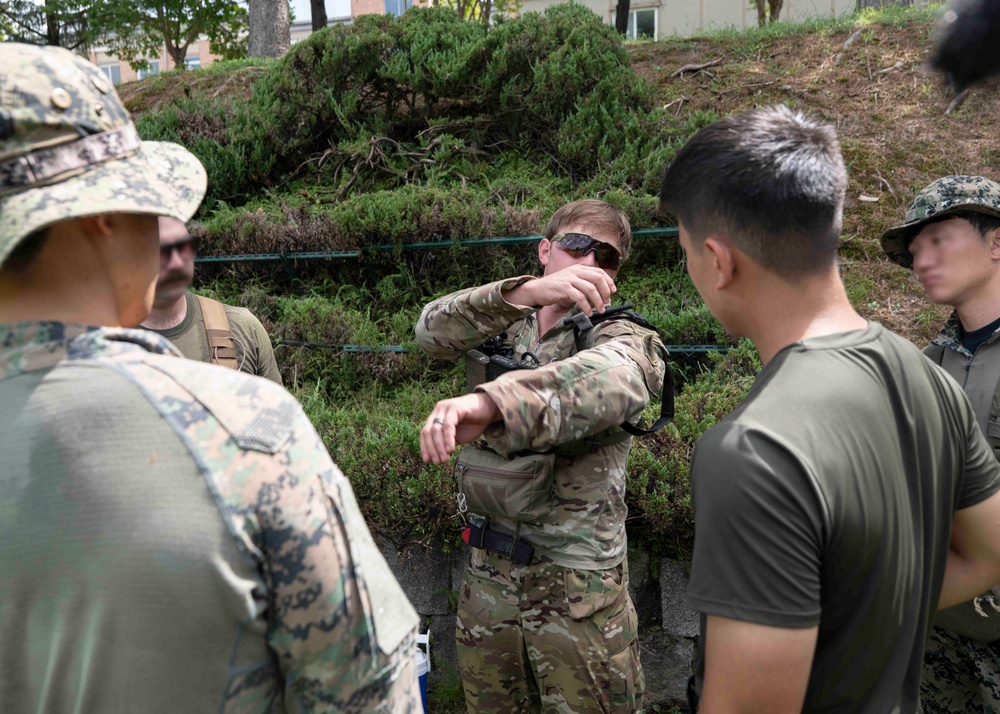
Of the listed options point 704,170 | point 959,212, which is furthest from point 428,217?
point 704,170

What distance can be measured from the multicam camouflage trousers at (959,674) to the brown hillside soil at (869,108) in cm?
247

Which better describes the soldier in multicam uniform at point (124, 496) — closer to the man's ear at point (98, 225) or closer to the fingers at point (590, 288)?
the man's ear at point (98, 225)

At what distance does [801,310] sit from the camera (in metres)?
1.50


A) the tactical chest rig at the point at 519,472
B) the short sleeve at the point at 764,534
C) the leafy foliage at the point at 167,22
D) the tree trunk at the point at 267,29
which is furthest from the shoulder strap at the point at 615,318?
the leafy foliage at the point at 167,22

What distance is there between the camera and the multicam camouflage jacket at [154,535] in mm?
1094

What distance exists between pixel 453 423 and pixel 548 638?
1.03 m

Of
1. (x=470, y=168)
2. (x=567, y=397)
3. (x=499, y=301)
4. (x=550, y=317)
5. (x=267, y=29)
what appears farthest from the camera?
(x=267, y=29)

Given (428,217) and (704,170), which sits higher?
(704,170)

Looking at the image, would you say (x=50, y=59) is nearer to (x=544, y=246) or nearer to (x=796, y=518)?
(x=796, y=518)

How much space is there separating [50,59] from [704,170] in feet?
3.86

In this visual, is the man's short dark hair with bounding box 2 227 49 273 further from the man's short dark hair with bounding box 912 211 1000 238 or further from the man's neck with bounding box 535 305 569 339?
the man's short dark hair with bounding box 912 211 1000 238

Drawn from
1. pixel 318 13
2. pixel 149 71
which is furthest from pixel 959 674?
pixel 149 71

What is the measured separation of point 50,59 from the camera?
117cm

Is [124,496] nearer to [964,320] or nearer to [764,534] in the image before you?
[764,534]
